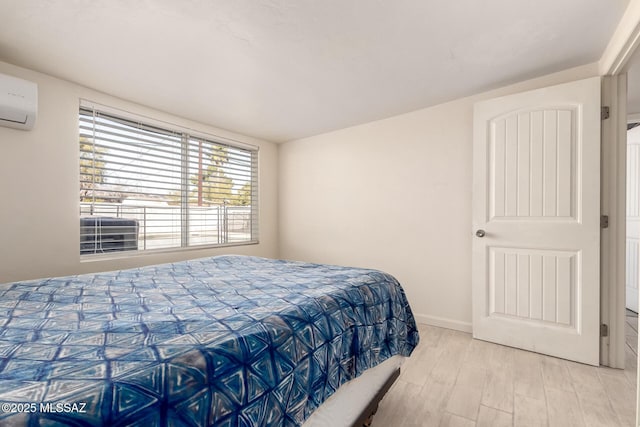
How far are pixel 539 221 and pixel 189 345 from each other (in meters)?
2.55

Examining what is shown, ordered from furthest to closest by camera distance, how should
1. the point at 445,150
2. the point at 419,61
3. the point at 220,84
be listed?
the point at 445,150 → the point at 220,84 → the point at 419,61

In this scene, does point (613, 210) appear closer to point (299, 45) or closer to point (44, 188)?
point (299, 45)

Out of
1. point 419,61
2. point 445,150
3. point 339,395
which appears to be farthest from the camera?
point 445,150

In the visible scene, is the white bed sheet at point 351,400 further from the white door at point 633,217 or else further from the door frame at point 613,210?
the white door at point 633,217

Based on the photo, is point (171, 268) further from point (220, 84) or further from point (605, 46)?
point (605, 46)

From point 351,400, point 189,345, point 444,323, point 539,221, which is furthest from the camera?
point 444,323

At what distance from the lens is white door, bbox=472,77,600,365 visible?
206 centimetres

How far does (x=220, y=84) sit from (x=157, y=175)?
1.19 metres

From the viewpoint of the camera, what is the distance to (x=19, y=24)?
1.61 m

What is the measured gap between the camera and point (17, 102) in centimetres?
186

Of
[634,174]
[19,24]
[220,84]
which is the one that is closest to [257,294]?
[220,84]

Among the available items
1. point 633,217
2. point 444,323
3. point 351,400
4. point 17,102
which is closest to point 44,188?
point 17,102

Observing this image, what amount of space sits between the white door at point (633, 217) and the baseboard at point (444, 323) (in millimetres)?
2241

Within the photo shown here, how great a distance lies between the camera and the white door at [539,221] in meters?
2.06
